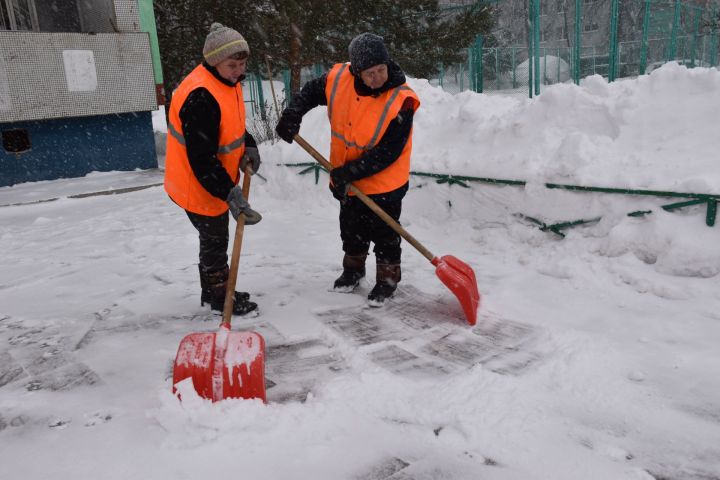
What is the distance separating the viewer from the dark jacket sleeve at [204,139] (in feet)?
9.30

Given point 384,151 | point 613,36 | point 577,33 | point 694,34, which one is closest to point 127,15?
point 384,151

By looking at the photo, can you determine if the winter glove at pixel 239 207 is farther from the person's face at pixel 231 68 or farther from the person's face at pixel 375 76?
the person's face at pixel 375 76

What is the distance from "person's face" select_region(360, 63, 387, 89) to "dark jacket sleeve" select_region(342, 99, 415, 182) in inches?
Answer: 8.1

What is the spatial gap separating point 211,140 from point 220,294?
3.29 feet

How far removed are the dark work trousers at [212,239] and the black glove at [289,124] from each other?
2.23ft

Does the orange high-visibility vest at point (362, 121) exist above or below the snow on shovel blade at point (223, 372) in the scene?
above

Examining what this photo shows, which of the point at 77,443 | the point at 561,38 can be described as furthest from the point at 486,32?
the point at 561,38

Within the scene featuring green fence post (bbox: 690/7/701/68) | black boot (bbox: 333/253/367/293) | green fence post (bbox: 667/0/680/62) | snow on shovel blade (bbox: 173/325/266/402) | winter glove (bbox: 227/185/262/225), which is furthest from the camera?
green fence post (bbox: 690/7/701/68)

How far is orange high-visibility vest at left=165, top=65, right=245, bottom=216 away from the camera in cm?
292

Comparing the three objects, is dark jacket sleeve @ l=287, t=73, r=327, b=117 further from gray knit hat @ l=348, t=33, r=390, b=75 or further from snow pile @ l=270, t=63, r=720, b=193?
snow pile @ l=270, t=63, r=720, b=193

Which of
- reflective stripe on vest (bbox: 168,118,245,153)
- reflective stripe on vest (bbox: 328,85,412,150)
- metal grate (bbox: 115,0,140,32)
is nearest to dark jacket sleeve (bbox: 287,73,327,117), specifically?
reflective stripe on vest (bbox: 328,85,412,150)

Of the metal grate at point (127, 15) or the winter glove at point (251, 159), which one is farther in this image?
the metal grate at point (127, 15)

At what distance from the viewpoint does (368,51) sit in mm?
3072

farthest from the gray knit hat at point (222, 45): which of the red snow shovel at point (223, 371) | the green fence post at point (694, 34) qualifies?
the green fence post at point (694, 34)
